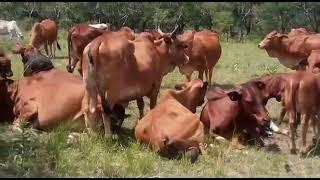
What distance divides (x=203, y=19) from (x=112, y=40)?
4179 centimetres

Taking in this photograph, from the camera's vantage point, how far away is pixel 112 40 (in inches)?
273

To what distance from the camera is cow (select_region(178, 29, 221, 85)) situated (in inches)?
479

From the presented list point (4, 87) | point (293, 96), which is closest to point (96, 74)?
point (4, 87)

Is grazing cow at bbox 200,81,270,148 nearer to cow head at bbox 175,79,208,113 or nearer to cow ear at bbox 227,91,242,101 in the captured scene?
cow ear at bbox 227,91,242,101

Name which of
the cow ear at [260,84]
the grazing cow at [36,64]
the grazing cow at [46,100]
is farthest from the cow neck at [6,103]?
the cow ear at [260,84]

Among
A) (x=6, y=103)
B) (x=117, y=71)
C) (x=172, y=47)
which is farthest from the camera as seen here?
(x=172, y=47)

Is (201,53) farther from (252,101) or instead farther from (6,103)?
(6,103)

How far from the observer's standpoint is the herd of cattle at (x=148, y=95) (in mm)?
6797

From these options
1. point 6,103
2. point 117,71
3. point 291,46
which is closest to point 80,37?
point 6,103

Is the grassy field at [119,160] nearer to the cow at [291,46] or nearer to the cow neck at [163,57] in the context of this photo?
the cow neck at [163,57]

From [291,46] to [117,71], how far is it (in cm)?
718

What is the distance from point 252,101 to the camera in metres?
7.64

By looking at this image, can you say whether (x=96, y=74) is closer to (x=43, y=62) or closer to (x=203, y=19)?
(x=43, y=62)

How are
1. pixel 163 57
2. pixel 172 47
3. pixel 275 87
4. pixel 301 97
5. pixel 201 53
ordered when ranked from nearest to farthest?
pixel 301 97, pixel 275 87, pixel 163 57, pixel 172 47, pixel 201 53
